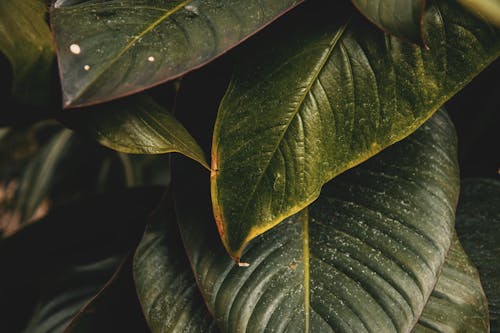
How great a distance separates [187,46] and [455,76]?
26cm

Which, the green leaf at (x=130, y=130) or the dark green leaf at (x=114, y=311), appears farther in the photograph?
the dark green leaf at (x=114, y=311)

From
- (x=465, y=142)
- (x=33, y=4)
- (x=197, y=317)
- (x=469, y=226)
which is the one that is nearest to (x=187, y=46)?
(x=33, y=4)

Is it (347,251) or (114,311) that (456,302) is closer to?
(347,251)

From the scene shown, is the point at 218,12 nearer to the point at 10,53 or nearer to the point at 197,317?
the point at 10,53

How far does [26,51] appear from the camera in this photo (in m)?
0.49

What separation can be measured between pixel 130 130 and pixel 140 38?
8 cm

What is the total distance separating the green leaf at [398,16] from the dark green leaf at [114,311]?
Result: 400 mm

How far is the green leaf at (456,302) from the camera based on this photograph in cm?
60

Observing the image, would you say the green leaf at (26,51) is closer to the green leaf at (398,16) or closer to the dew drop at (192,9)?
the dew drop at (192,9)

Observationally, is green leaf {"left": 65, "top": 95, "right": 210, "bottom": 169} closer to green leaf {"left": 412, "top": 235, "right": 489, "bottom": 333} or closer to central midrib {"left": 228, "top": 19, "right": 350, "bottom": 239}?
central midrib {"left": 228, "top": 19, "right": 350, "bottom": 239}

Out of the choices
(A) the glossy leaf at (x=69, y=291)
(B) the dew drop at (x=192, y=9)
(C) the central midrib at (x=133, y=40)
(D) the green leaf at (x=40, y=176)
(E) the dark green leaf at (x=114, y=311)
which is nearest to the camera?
(C) the central midrib at (x=133, y=40)

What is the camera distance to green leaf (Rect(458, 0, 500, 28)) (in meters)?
0.56

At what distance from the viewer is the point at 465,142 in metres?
0.91

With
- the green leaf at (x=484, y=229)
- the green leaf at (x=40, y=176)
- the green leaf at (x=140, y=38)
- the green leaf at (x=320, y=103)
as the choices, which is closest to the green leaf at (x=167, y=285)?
the green leaf at (x=320, y=103)
